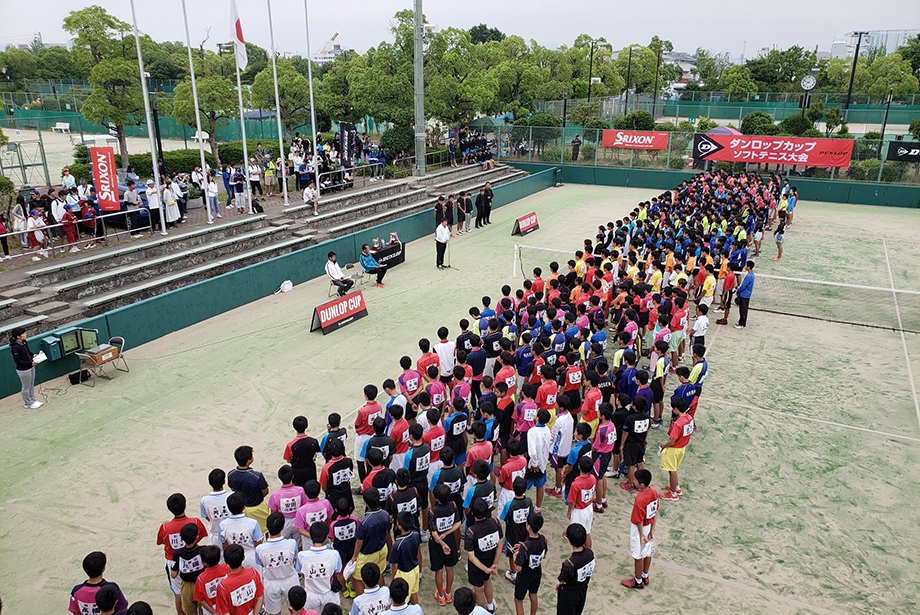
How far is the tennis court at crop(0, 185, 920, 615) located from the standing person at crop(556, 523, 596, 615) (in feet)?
3.69

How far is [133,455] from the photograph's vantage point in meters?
9.62

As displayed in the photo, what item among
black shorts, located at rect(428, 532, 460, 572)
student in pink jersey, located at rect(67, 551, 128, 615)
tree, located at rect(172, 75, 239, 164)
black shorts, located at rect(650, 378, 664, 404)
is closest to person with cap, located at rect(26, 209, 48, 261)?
tree, located at rect(172, 75, 239, 164)

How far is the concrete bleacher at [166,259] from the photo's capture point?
1357cm

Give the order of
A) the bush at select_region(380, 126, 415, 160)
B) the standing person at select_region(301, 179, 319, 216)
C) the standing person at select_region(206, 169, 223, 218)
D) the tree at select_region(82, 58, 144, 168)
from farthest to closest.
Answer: the bush at select_region(380, 126, 415, 160) < the tree at select_region(82, 58, 144, 168) < the standing person at select_region(301, 179, 319, 216) < the standing person at select_region(206, 169, 223, 218)

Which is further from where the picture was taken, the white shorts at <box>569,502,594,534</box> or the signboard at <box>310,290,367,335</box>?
the signboard at <box>310,290,367,335</box>

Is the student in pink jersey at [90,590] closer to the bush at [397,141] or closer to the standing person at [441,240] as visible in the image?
the standing person at [441,240]

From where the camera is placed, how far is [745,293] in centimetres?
1418

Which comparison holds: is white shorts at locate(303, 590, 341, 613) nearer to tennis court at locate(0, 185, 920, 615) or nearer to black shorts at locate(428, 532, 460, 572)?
black shorts at locate(428, 532, 460, 572)

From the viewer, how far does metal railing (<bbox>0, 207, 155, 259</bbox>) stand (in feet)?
52.0

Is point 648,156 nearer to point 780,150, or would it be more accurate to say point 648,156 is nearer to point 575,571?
point 780,150

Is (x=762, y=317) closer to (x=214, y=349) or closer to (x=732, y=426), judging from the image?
(x=732, y=426)

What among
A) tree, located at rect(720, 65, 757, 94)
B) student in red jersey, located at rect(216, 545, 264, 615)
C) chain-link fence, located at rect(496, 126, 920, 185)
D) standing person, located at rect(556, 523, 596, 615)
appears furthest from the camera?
tree, located at rect(720, 65, 757, 94)

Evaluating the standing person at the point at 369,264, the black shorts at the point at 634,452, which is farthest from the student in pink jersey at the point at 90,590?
the standing person at the point at 369,264

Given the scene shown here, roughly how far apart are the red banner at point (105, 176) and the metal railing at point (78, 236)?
0.34 metres
